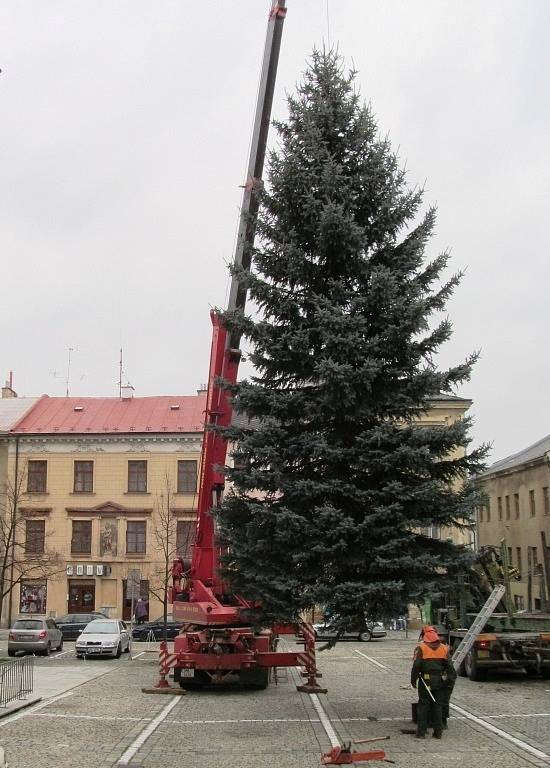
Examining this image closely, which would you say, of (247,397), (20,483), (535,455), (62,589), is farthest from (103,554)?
(247,397)

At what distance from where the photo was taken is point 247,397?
1430cm

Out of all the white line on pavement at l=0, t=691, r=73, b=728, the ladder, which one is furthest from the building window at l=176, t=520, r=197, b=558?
the white line on pavement at l=0, t=691, r=73, b=728

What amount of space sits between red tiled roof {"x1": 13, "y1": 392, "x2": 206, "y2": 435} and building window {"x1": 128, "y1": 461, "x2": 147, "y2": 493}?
1.90 meters

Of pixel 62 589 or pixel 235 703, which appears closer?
pixel 235 703

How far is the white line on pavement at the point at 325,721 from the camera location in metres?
12.3

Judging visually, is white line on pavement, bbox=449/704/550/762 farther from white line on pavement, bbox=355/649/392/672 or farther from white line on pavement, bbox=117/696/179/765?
white line on pavement, bbox=355/649/392/672

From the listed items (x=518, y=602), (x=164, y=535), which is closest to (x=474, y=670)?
(x=518, y=602)

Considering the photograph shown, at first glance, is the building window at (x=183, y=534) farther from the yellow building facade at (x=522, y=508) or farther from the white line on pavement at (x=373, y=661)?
the yellow building facade at (x=522, y=508)

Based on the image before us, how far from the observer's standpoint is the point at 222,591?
753 inches

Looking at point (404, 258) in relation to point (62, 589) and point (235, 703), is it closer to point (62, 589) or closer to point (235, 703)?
point (235, 703)

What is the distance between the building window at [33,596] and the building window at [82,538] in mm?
2489

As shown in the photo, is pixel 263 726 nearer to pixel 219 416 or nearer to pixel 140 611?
pixel 219 416

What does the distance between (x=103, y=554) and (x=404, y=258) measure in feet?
124

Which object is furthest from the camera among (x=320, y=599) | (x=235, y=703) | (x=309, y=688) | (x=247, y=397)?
(x=309, y=688)
